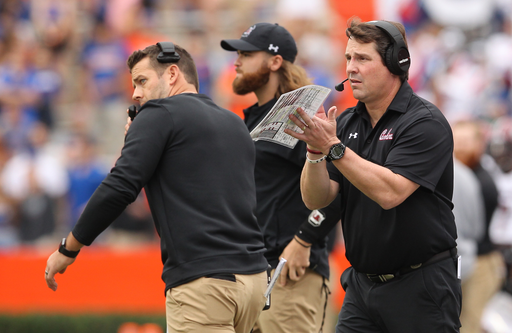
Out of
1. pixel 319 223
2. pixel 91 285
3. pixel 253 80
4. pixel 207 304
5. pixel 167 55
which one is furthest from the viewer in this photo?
pixel 91 285

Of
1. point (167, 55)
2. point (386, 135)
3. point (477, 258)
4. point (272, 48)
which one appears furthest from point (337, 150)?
point (477, 258)

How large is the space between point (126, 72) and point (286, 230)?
25.1 ft

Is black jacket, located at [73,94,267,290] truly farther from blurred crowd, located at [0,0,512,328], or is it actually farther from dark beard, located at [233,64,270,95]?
blurred crowd, located at [0,0,512,328]

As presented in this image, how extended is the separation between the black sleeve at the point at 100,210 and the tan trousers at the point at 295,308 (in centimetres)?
153

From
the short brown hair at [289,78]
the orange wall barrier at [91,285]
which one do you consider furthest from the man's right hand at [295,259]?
the orange wall barrier at [91,285]

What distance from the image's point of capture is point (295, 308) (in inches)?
174

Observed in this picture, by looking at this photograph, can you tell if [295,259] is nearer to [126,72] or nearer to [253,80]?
[253,80]

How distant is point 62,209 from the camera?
386 inches

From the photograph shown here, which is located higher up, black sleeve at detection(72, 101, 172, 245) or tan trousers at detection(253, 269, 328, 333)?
black sleeve at detection(72, 101, 172, 245)

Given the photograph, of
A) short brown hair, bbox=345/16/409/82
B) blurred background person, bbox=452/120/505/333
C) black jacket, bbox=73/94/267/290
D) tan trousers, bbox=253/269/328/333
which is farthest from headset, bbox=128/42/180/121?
blurred background person, bbox=452/120/505/333

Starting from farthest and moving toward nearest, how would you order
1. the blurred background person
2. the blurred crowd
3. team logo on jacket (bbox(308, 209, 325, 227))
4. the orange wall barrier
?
the blurred crowd → the orange wall barrier → the blurred background person → team logo on jacket (bbox(308, 209, 325, 227))

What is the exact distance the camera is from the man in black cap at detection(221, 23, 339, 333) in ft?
14.2

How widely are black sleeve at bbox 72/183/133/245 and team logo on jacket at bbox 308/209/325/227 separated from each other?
4.41ft

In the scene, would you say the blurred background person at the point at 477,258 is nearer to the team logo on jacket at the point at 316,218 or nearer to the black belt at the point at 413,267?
the team logo on jacket at the point at 316,218
